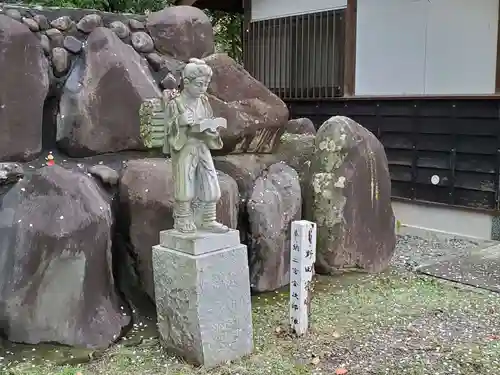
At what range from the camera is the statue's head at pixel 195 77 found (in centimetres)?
372

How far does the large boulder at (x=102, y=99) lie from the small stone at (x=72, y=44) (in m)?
0.10

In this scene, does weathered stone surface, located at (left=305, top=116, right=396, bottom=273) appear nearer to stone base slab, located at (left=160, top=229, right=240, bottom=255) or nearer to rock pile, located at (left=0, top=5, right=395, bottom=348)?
rock pile, located at (left=0, top=5, right=395, bottom=348)

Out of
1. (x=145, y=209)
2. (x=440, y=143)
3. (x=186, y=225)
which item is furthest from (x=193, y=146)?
(x=440, y=143)

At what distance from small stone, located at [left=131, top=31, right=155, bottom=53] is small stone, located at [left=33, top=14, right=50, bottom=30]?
79 cm

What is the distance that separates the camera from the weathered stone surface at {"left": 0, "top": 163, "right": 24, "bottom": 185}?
14.2ft

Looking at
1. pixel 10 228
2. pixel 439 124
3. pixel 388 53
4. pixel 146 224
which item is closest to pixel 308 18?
pixel 388 53

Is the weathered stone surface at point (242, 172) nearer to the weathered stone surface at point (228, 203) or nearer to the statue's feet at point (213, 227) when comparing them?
the weathered stone surface at point (228, 203)

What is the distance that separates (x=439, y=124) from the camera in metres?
7.44

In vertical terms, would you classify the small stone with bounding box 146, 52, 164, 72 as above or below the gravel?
above

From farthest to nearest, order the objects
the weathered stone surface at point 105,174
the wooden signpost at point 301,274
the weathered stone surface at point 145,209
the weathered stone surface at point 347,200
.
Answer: the weathered stone surface at point 347,200 < the weathered stone surface at point 105,174 < the weathered stone surface at point 145,209 < the wooden signpost at point 301,274

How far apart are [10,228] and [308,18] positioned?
6153 mm

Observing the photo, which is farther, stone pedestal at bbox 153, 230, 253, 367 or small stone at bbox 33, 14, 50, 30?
small stone at bbox 33, 14, 50, 30

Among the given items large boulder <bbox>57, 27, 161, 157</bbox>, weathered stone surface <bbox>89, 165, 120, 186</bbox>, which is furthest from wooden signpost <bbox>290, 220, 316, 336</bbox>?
large boulder <bbox>57, 27, 161, 157</bbox>

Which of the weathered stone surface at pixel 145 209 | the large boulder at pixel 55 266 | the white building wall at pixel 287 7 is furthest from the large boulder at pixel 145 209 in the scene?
the white building wall at pixel 287 7
